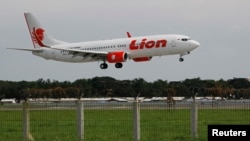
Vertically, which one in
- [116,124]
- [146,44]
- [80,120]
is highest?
[146,44]

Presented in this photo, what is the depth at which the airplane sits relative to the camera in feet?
237

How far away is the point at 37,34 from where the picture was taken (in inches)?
3548

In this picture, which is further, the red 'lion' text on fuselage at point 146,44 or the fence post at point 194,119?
the red 'lion' text on fuselage at point 146,44

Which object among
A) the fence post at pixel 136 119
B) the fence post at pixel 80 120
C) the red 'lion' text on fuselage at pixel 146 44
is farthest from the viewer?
the red 'lion' text on fuselage at pixel 146 44

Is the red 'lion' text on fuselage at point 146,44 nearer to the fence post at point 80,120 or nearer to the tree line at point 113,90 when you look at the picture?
the tree line at point 113,90

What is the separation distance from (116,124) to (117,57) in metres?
44.8

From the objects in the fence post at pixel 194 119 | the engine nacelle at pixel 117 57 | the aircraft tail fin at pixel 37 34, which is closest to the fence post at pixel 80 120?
the fence post at pixel 194 119

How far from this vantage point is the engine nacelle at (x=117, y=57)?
73.4m

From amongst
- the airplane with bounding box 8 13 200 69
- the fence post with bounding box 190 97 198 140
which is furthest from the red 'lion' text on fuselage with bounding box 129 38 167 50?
the fence post with bounding box 190 97 198 140

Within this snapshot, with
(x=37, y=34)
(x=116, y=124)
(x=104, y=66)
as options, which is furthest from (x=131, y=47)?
(x=116, y=124)

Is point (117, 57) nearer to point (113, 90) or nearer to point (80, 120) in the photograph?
point (113, 90)

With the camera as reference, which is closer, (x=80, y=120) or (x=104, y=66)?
(x=80, y=120)

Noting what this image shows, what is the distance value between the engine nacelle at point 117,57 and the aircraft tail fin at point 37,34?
14.8 meters

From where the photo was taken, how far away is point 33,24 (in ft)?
300
